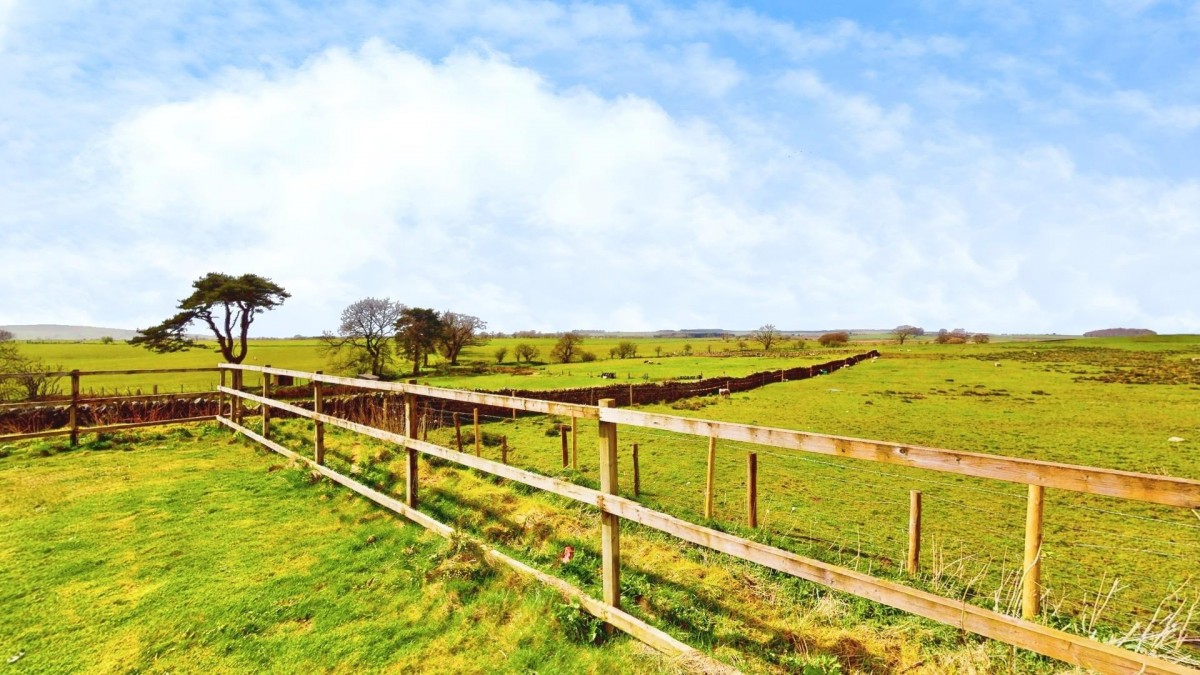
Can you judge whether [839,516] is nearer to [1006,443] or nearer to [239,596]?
[239,596]

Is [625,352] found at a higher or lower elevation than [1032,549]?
lower

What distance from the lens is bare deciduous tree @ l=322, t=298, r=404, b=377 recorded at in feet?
162

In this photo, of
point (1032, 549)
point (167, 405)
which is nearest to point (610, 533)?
point (1032, 549)

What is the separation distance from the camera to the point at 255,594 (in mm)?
4547

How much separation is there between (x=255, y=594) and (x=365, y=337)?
165 ft

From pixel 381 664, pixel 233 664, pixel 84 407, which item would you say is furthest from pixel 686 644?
pixel 84 407

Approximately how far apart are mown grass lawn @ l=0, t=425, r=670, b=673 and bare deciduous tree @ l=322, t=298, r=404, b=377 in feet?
145

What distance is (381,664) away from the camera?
11.9 feet

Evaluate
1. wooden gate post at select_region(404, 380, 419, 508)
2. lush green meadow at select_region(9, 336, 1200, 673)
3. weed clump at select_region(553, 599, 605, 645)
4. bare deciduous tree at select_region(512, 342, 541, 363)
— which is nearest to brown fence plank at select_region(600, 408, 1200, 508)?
lush green meadow at select_region(9, 336, 1200, 673)

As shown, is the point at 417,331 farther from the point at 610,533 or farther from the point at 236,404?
the point at 610,533

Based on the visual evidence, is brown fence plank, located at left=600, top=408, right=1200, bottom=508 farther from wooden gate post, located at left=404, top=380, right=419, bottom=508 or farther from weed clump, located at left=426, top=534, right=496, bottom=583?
wooden gate post, located at left=404, top=380, right=419, bottom=508

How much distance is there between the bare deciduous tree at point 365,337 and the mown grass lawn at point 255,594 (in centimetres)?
4433

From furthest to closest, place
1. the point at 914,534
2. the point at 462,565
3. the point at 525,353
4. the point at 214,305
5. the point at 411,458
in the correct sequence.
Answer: the point at 525,353, the point at 214,305, the point at 914,534, the point at 411,458, the point at 462,565

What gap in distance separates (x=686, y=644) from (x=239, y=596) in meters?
3.86
